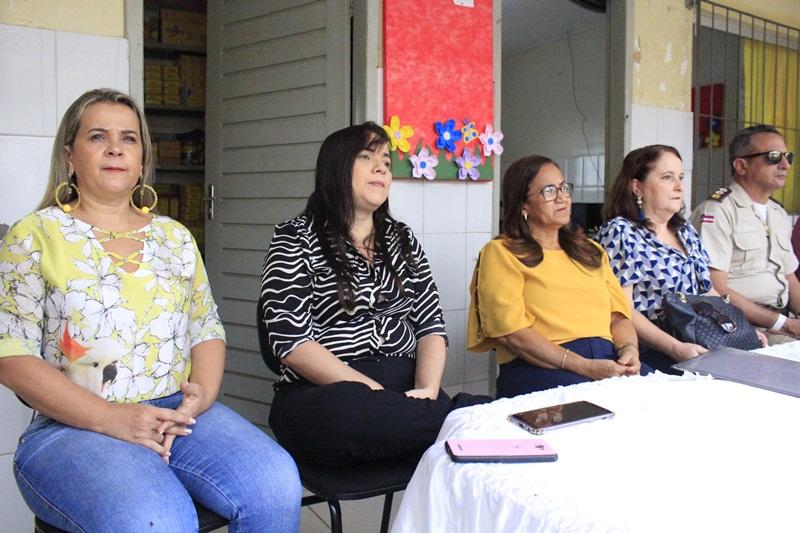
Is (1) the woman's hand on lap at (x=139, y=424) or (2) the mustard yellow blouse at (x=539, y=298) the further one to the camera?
(2) the mustard yellow blouse at (x=539, y=298)

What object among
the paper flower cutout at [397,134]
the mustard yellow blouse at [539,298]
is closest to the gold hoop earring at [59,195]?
the mustard yellow blouse at [539,298]

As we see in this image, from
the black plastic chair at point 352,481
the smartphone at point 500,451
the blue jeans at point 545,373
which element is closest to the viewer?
the smartphone at point 500,451

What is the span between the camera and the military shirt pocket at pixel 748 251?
10.3 feet

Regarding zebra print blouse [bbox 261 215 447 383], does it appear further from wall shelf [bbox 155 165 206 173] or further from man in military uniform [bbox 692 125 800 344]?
wall shelf [bbox 155 165 206 173]

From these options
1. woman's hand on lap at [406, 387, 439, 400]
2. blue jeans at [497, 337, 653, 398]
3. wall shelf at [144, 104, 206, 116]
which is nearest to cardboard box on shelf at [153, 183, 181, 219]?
wall shelf at [144, 104, 206, 116]

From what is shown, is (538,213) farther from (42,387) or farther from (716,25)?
(716,25)

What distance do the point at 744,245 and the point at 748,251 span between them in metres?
0.04

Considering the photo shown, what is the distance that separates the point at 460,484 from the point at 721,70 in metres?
4.62

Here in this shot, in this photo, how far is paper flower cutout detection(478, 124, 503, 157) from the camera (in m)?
3.23

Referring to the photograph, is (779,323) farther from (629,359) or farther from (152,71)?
(152,71)

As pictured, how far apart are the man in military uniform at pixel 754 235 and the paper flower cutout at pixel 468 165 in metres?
0.96

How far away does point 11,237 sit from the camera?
1.53 m

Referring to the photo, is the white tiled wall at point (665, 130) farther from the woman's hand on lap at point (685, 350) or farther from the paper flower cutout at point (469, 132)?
the woman's hand on lap at point (685, 350)

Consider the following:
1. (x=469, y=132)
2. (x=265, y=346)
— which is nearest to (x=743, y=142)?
(x=469, y=132)
